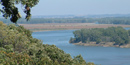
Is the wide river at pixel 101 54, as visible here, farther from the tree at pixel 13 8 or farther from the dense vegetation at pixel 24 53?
the tree at pixel 13 8

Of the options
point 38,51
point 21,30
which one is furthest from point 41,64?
point 21,30

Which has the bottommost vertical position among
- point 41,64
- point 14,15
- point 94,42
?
point 94,42

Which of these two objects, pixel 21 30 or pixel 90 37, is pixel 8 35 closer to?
pixel 21 30

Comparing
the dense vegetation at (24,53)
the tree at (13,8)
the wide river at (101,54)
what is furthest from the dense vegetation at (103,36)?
the tree at (13,8)

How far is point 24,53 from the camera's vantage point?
1764 centimetres

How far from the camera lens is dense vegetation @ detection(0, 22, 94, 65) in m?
16.0

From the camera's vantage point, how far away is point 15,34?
2314 centimetres

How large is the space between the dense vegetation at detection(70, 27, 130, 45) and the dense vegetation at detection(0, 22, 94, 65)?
52.3 metres

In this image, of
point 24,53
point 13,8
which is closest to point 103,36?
point 24,53

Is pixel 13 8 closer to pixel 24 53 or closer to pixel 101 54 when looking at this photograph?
pixel 24 53

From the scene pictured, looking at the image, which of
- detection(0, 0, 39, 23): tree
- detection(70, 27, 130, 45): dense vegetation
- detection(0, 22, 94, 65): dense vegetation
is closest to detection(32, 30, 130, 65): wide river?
detection(70, 27, 130, 45): dense vegetation

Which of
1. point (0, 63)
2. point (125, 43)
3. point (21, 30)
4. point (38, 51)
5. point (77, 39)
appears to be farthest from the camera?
point (77, 39)

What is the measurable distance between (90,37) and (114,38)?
23.9ft

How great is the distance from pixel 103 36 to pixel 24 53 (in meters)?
67.2
